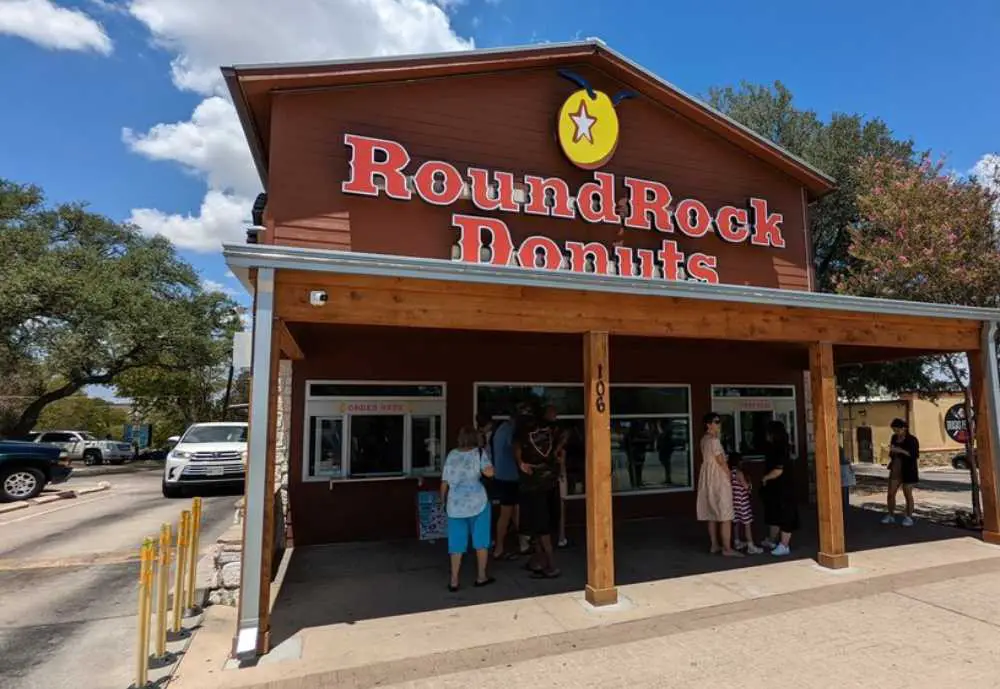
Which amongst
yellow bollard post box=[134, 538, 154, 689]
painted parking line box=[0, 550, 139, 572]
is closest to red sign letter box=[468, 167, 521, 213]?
yellow bollard post box=[134, 538, 154, 689]

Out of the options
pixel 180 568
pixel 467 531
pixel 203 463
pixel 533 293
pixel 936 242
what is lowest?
pixel 180 568

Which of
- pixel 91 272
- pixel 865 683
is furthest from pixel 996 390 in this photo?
pixel 91 272

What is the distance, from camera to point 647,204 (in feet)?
33.7

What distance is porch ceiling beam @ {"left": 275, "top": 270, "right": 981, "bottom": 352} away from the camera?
16.6ft

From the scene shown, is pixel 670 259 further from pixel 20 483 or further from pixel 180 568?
pixel 20 483

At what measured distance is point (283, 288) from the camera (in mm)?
→ 4914

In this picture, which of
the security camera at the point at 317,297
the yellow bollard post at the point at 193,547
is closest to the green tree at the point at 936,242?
the security camera at the point at 317,297

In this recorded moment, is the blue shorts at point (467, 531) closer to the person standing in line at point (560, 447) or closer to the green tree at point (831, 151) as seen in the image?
the person standing in line at point (560, 447)

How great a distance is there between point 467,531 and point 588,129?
23.1ft

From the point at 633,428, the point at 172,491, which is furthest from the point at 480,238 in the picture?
the point at 172,491

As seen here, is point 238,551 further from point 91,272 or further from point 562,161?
point 91,272

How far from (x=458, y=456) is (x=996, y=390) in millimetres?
7132

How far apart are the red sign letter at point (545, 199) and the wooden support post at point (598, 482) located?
418 centimetres

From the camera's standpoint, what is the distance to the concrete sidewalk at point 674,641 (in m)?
4.32
